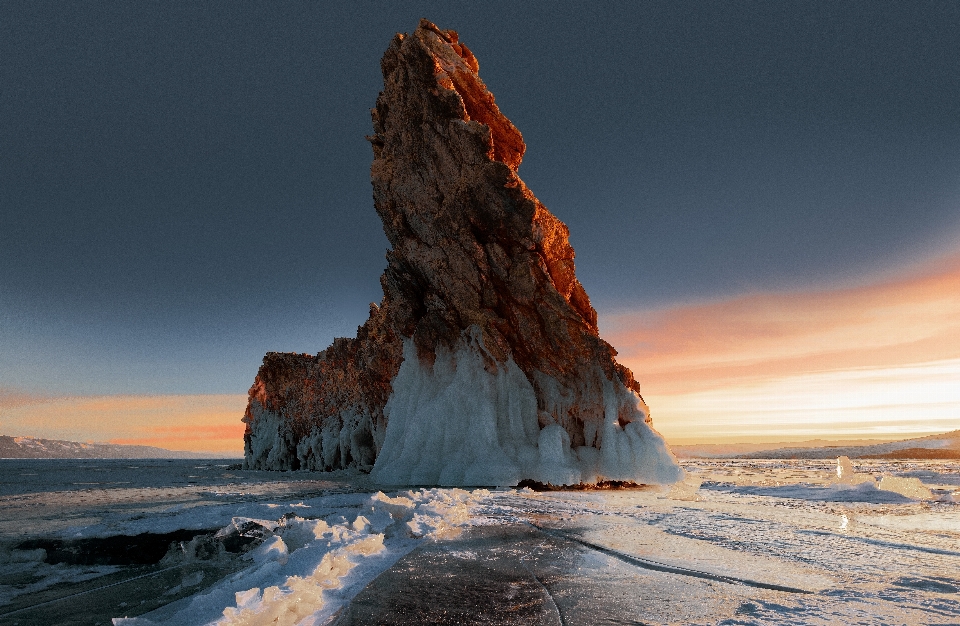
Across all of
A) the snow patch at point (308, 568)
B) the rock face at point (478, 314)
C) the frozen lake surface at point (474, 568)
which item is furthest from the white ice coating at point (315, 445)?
the snow patch at point (308, 568)

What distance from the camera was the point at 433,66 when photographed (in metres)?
25.9

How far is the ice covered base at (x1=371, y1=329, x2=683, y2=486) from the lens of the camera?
22.9 m

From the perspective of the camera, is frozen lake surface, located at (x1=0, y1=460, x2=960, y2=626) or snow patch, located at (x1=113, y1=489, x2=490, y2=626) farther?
frozen lake surface, located at (x1=0, y1=460, x2=960, y2=626)

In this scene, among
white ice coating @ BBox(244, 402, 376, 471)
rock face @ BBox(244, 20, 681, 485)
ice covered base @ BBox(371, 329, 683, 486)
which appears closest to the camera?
ice covered base @ BBox(371, 329, 683, 486)

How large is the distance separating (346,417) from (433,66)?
33.8 m

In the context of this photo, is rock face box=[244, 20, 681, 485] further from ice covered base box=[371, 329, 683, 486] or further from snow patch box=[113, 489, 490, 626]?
snow patch box=[113, 489, 490, 626]

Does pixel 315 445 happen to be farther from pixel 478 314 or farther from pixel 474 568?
pixel 474 568

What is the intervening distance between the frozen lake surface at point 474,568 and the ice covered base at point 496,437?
1197 centimetres

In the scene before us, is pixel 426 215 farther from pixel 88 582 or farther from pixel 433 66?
pixel 88 582

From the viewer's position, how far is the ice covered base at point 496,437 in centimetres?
2292

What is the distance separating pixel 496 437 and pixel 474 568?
18.8 metres

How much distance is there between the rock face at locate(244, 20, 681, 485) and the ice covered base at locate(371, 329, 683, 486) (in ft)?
0.19

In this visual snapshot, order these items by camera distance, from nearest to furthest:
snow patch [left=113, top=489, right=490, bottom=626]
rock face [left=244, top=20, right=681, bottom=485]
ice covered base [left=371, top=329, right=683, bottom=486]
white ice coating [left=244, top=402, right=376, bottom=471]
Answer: snow patch [left=113, top=489, right=490, bottom=626], ice covered base [left=371, top=329, right=683, bottom=486], rock face [left=244, top=20, right=681, bottom=485], white ice coating [left=244, top=402, right=376, bottom=471]

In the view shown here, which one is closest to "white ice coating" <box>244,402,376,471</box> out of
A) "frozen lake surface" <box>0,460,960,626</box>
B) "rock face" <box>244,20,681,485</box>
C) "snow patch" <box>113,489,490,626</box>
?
"rock face" <box>244,20,681,485</box>
